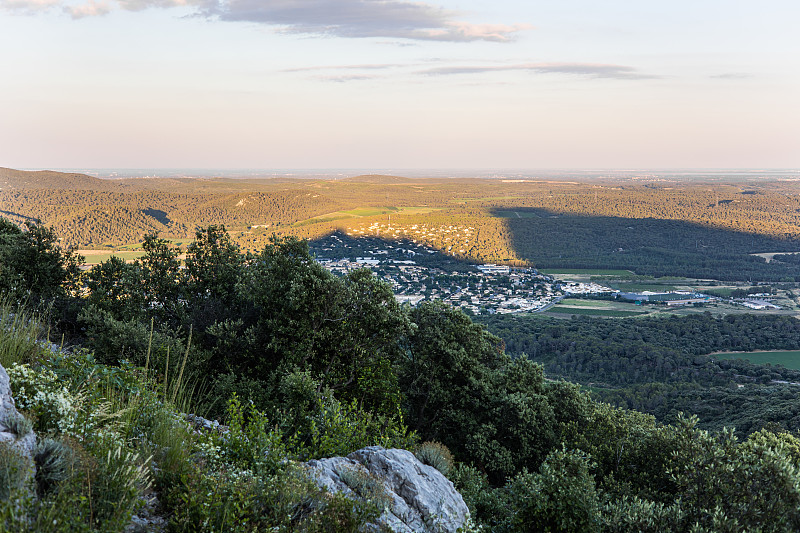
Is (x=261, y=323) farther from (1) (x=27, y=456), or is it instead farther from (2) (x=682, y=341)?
(2) (x=682, y=341)

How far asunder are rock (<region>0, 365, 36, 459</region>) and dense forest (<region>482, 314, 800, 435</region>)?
2779 centimetres

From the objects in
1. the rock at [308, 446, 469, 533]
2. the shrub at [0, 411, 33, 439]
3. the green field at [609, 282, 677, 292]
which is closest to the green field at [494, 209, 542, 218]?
the green field at [609, 282, 677, 292]

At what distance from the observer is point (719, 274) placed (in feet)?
359

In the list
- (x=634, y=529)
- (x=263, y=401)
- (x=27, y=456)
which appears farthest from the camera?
(x=263, y=401)

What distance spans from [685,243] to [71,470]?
5927 inches

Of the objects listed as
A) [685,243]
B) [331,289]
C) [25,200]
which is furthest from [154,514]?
[685,243]

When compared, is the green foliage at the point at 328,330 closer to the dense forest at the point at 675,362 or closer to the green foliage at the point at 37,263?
the green foliage at the point at 37,263

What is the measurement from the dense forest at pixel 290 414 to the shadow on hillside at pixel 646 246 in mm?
101045

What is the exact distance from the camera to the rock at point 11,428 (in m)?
4.05

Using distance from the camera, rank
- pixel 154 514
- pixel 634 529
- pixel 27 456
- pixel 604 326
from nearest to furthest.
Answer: pixel 27 456 → pixel 154 514 → pixel 634 529 → pixel 604 326

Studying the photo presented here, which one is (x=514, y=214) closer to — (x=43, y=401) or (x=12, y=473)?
(x=43, y=401)

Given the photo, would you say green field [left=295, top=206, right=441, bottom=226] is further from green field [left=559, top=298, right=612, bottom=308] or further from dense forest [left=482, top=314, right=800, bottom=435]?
dense forest [left=482, top=314, right=800, bottom=435]

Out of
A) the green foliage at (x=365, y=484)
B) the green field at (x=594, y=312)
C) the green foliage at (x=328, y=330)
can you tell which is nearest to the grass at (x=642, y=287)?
the green field at (x=594, y=312)

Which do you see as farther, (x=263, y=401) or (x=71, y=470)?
(x=263, y=401)
